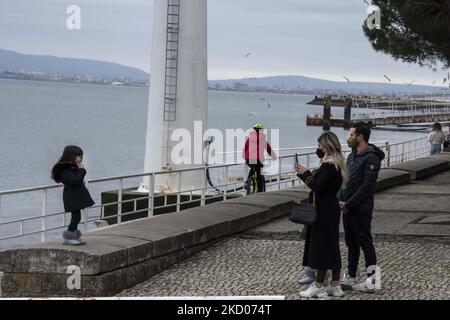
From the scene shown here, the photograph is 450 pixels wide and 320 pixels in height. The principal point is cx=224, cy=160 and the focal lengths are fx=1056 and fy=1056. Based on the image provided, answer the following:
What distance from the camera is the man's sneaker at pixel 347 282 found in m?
11.5

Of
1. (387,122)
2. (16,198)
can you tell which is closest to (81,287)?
(16,198)

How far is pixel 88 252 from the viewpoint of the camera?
1101cm

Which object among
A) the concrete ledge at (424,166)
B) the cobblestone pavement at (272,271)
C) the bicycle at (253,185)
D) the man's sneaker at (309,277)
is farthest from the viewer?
the concrete ledge at (424,166)

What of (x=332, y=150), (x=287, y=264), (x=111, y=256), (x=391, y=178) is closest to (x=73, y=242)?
(x=111, y=256)

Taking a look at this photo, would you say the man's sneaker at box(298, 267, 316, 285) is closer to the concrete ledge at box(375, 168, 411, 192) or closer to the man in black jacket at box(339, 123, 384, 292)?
the man in black jacket at box(339, 123, 384, 292)

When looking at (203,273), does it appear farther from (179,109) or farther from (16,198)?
(16,198)

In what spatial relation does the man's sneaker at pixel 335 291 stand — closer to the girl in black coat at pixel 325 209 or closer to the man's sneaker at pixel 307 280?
the girl in black coat at pixel 325 209

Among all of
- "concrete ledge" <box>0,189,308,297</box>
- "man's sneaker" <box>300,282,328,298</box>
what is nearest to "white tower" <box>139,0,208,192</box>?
"concrete ledge" <box>0,189,308,297</box>

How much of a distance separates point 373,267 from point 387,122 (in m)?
117

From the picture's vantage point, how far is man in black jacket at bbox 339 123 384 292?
11.2 meters

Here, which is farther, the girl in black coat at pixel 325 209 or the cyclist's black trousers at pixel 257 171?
the cyclist's black trousers at pixel 257 171

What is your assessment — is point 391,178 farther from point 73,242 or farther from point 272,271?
point 73,242

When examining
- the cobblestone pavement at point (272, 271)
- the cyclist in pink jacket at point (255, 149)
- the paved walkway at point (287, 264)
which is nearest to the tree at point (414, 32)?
the cyclist in pink jacket at point (255, 149)

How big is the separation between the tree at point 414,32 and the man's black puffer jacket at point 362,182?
19886 mm
